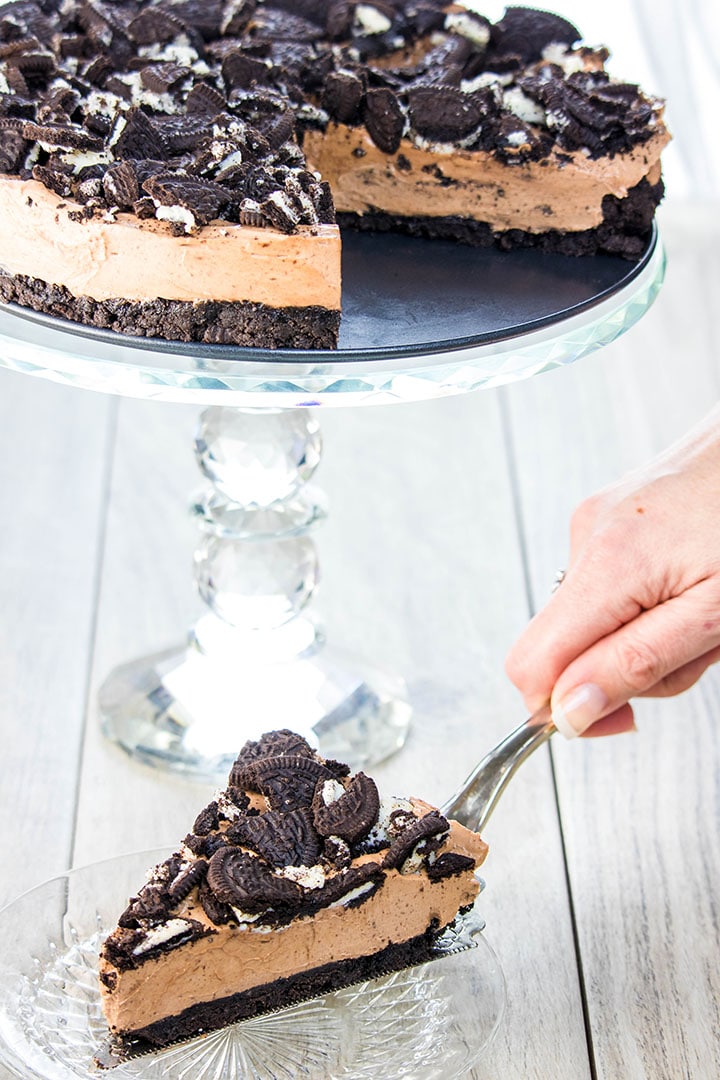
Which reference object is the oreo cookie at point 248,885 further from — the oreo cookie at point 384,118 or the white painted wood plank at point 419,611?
the oreo cookie at point 384,118

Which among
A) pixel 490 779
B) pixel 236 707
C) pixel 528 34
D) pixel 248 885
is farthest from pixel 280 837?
pixel 528 34

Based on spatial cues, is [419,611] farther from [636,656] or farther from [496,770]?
[636,656]

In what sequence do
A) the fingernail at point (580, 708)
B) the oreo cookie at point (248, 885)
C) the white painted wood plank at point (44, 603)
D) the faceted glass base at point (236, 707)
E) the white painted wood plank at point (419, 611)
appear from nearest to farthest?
the oreo cookie at point (248, 885) < the fingernail at point (580, 708) < the white painted wood plank at point (419, 611) < the white painted wood plank at point (44, 603) < the faceted glass base at point (236, 707)

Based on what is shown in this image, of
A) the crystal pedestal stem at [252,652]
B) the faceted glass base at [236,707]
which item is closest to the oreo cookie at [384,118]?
the crystal pedestal stem at [252,652]

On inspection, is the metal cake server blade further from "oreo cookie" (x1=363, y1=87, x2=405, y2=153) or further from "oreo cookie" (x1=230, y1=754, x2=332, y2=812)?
"oreo cookie" (x1=363, y1=87, x2=405, y2=153)

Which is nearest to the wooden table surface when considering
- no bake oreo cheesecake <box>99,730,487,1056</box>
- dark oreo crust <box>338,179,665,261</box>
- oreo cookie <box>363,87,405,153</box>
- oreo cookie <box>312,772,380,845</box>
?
no bake oreo cheesecake <box>99,730,487,1056</box>

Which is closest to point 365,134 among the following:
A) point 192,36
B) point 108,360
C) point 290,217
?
point 192,36

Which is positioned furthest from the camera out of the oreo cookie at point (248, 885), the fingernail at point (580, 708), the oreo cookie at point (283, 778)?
the fingernail at point (580, 708)

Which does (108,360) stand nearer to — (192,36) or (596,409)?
(192,36)
